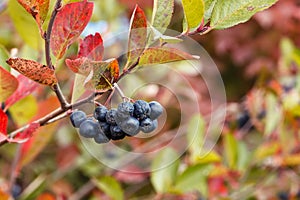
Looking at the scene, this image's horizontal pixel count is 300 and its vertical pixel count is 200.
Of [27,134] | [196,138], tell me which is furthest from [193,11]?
[196,138]

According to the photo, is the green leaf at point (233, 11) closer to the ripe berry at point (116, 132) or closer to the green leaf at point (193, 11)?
the green leaf at point (193, 11)

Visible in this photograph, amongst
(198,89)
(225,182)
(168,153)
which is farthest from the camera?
(198,89)

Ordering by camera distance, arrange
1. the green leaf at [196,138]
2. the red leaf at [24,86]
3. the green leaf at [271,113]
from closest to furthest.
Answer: the red leaf at [24,86] < the green leaf at [196,138] < the green leaf at [271,113]

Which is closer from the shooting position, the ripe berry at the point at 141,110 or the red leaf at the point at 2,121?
the ripe berry at the point at 141,110

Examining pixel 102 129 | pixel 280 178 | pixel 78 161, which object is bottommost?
pixel 280 178

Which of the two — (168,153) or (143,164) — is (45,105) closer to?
(168,153)

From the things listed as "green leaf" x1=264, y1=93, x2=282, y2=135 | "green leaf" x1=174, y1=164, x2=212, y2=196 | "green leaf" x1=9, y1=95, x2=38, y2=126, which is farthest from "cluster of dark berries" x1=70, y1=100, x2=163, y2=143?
"green leaf" x1=264, y1=93, x2=282, y2=135

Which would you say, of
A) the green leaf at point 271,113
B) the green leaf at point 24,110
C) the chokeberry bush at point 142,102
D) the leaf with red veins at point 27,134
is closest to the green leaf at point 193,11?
the chokeberry bush at point 142,102

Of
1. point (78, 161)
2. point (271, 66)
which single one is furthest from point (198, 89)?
point (78, 161)
